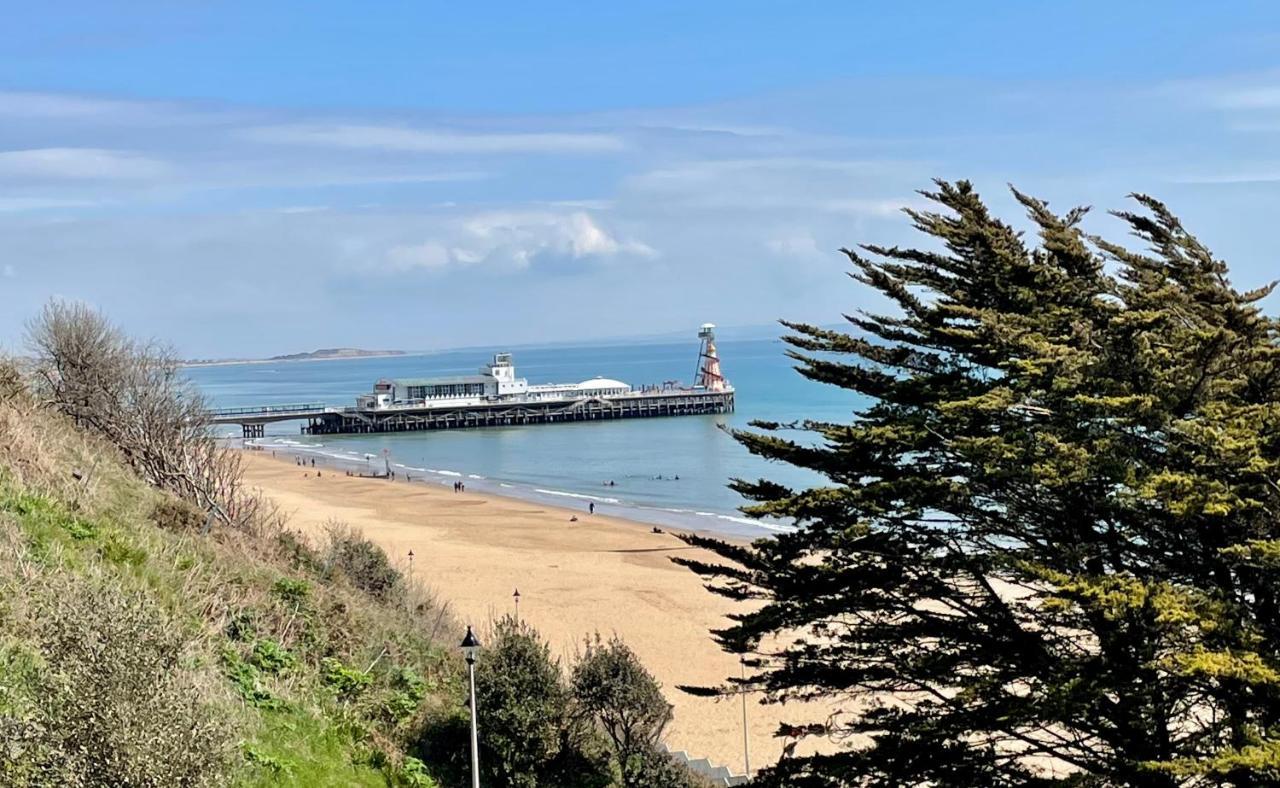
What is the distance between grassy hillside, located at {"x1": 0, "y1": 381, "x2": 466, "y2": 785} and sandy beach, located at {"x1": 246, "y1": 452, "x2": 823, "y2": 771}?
564cm

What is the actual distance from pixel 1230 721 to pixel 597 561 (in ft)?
97.1

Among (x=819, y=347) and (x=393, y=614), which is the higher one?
(x=819, y=347)

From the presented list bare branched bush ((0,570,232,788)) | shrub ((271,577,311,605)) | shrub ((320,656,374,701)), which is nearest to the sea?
shrub ((271,577,311,605))

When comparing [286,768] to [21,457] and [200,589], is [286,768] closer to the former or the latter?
[200,589]

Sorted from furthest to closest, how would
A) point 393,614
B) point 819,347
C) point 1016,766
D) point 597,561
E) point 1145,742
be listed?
point 597,561 < point 393,614 < point 819,347 < point 1016,766 < point 1145,742

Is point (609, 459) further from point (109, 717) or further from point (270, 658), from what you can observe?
point (109, 717)

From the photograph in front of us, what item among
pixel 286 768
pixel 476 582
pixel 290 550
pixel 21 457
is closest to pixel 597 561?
pixel 476 582

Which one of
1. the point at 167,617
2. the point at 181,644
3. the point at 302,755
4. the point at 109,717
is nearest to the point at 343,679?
the point at 302,755

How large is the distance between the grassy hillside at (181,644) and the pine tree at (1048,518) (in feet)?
13.7

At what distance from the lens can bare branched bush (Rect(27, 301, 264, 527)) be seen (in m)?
18.3

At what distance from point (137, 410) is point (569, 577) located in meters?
17.3

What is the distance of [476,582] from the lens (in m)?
33.0

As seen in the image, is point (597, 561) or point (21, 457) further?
point (597, 561)

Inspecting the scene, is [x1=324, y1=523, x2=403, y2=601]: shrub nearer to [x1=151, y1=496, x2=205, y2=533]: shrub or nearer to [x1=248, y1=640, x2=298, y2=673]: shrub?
[x1=151, y1=496, x2=205, y2=533]: shrub
